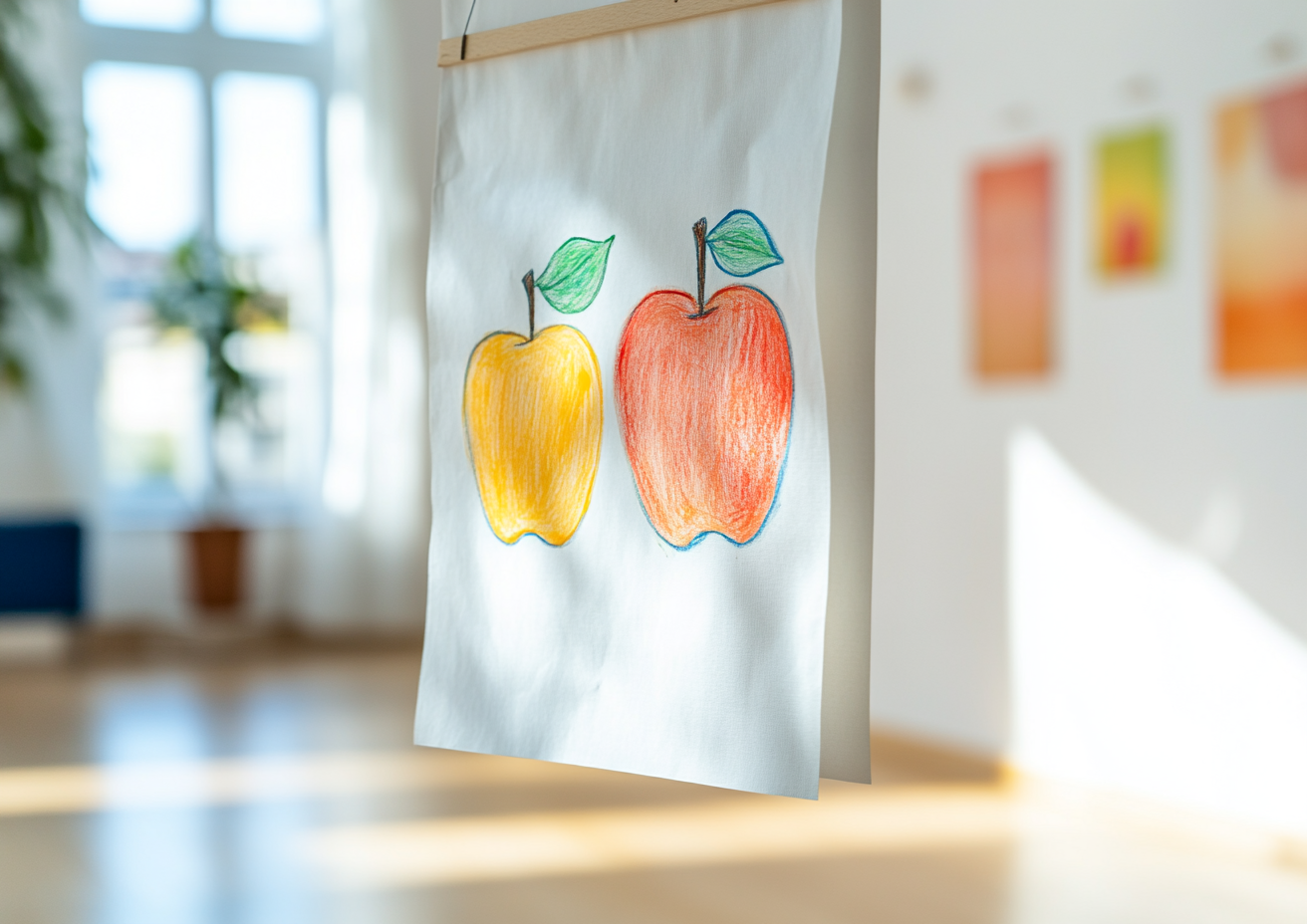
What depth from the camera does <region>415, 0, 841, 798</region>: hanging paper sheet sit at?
1.12 meters

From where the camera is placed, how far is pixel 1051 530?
317 cm

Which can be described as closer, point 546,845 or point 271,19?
point 546,845

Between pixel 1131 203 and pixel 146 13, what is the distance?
4765 mm

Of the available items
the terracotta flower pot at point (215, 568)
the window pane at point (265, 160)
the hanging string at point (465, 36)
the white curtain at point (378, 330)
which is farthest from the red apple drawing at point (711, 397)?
the window pane at point (265, 160)

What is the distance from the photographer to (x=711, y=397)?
3.85ft

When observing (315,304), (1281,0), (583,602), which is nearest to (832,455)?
(583,602)

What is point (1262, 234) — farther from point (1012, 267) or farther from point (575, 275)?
point (575, 275)

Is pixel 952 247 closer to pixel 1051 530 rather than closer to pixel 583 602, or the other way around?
pixel 1051 530

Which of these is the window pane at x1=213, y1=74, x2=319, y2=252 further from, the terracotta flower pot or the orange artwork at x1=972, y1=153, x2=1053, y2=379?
the orange artwork at x1=972, y1=153, x2=1053, y2=379

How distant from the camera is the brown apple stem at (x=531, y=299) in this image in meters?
1.27

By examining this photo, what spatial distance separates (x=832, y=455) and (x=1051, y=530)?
222 cm

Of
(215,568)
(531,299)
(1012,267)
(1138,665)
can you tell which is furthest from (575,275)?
(215,568)

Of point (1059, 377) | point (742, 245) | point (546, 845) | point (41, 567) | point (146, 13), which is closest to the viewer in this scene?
point (742, 245)

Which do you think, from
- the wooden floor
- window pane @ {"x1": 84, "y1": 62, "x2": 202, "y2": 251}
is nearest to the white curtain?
window pane @ {"x1": 84, "y1": 62, "x2": 202, "y2": 251}
